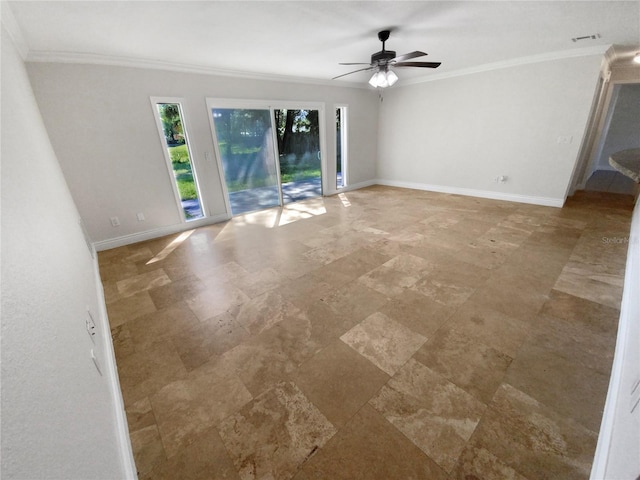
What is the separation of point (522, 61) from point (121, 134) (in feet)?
22.0

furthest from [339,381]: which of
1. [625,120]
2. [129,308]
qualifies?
[625,120]

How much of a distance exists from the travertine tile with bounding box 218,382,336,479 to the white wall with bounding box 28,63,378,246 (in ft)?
12.3

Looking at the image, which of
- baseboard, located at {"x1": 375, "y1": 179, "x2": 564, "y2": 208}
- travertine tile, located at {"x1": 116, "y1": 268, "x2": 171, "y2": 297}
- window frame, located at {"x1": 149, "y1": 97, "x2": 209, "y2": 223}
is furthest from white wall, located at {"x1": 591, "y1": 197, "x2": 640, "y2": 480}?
window frame, located at {"x1": 149, "y1": 97, "x2": 209, "y2": 223}

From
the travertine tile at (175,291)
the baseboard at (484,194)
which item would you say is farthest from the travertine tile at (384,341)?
the baseboard at (484,194)

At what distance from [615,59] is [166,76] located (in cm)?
761

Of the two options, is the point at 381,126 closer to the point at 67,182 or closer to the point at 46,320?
the point at 67,182

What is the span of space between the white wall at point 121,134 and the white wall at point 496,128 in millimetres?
3748

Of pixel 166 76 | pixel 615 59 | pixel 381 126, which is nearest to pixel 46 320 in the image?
pixel 166 76

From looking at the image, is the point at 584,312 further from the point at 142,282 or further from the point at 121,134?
the point at 121,134

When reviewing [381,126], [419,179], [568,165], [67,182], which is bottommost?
[419,179]

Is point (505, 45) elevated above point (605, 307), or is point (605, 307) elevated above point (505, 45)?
point (505, 45)

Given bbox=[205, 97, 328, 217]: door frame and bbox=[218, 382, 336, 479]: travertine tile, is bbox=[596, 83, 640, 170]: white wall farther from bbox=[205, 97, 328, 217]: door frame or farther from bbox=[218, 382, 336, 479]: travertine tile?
bbox=[218, 382, 336, 479]: travertine tile

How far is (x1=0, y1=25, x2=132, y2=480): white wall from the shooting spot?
0.54m

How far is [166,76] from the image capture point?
3.91 meters
